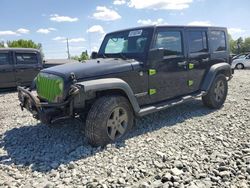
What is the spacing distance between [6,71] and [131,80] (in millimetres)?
7532

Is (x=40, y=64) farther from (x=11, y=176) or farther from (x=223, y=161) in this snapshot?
(x=223, y=161)

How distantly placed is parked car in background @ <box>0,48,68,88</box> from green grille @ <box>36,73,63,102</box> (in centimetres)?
646

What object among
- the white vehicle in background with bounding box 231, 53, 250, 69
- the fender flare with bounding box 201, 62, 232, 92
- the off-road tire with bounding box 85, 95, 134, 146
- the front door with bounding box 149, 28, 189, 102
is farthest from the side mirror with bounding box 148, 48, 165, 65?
the white vehicle in background with bounding box 231, 53, 250, 69

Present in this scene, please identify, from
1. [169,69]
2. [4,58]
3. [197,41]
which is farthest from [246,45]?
[169,69]

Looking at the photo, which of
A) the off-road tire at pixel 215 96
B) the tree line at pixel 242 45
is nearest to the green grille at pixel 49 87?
the off-road tire at pixel 215 96

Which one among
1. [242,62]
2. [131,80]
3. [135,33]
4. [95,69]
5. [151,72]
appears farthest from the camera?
[242,62]

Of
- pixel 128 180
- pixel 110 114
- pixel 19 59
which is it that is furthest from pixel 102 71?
pixel 19 59

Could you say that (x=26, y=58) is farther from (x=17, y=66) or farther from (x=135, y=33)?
(x=135, y=33)

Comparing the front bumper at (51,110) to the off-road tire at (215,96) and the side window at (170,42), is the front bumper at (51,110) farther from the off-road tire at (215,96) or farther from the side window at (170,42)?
the off-road tire at (215,96)

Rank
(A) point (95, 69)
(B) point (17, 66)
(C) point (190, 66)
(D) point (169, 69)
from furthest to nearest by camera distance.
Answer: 1. (B) point (17, 66)
2. (C) point (190, 66)
3. (D) point (169, 69)
4. (A) point (95, 69)

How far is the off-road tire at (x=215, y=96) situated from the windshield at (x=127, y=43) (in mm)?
2366

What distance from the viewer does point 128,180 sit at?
3457 millimetres

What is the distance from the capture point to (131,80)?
4910mm

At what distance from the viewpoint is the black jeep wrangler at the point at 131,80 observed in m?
4.32
